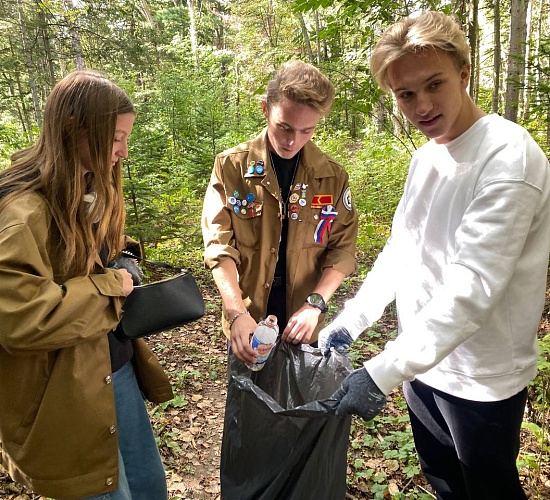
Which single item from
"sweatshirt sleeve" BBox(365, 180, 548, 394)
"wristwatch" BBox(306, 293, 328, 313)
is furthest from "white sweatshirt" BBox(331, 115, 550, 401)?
"wristwatch" BBox(306, 293, 328, 313)

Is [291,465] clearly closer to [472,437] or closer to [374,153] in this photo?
[472,437]

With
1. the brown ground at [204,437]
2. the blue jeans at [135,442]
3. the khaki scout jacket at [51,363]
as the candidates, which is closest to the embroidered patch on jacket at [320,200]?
the khaki scout jacket at [51,363]

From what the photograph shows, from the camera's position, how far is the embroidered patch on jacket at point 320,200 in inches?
77.1

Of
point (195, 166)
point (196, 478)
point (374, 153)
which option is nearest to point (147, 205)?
point (195, 166)

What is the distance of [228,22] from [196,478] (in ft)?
71.6

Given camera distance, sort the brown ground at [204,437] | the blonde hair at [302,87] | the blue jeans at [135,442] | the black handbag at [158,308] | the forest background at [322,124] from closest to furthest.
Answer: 1. the black handbag at [158,308]
2. the blue jeans at [135,442]
3. the blonde hair at [302,87]
4. the brown ground at [204,437]
5. the forest background at [322,124]

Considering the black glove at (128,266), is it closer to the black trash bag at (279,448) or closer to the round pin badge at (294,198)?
the black trash bag at (279,448)

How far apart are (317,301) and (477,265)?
860mm

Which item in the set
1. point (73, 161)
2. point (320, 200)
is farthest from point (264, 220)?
point (73, 161)

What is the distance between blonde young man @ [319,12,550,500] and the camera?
1.13 metres

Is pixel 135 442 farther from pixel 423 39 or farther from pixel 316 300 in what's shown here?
pixel 423 39

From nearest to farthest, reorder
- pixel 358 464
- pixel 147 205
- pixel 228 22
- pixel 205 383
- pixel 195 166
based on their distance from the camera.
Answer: pixel 358 464
pixel 205 383
pixel 147 205
pixel 195 166
pixel 228 22

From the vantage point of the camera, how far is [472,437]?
1335 mm

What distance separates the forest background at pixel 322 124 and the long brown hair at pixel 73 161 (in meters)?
0.87
